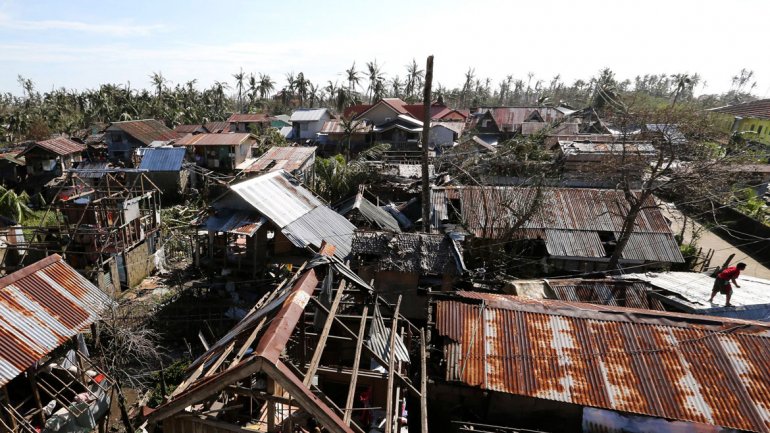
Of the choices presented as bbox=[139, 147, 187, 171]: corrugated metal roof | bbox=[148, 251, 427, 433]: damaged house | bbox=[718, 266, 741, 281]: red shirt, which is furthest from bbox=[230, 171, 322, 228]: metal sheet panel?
bbox=[139, 147, 187, 171]: corrugated metal roof

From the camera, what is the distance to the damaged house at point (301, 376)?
5.68m

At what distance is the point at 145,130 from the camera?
4097cm

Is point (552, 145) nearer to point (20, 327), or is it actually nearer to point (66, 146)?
point (20, 327)

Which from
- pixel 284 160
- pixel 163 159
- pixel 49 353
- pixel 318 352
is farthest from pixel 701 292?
pixel 163 159

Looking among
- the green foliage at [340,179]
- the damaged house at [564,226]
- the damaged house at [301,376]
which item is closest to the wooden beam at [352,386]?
the damaged house at [301,376]

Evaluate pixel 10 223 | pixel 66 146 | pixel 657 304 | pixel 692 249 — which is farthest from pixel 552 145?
pixel 66 146

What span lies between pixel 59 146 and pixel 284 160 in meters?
19.4

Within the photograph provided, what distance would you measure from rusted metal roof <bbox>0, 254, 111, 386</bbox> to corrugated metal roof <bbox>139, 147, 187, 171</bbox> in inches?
895

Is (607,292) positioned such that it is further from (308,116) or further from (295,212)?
(308,116)

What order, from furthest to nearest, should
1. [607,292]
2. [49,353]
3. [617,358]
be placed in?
1. [607,292]
2. [49,353]
3. [617,358]

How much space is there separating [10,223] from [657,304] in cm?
3270

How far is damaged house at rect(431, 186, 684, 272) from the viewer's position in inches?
756

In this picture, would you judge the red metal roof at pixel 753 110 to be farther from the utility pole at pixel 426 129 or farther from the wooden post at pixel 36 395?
the wooden post at pixel 36 395

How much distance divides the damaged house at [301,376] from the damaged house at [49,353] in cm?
416
